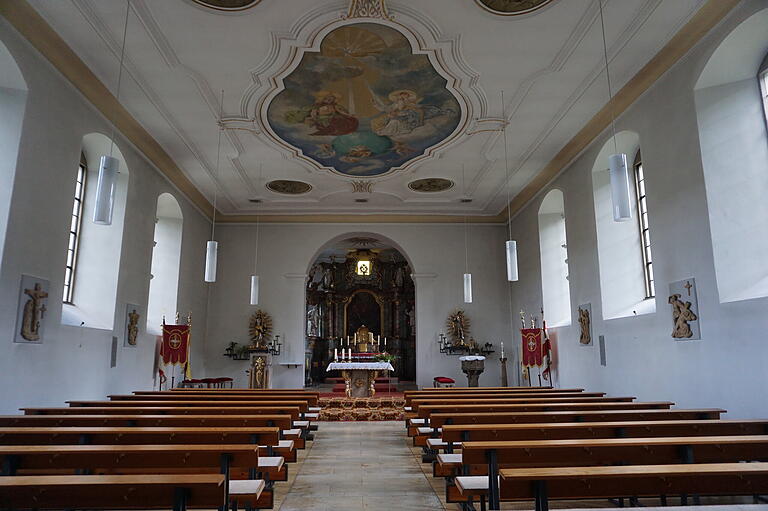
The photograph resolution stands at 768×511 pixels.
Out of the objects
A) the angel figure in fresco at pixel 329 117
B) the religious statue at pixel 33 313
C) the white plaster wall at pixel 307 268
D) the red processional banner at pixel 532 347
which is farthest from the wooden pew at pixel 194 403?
the white plaster wall at pixel 307 268

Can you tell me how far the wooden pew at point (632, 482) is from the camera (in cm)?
241

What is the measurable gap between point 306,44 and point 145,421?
16.5 feet

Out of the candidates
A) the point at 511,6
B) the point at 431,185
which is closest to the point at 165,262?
the point at 431,185

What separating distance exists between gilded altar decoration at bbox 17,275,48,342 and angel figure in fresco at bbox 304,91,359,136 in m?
4.84

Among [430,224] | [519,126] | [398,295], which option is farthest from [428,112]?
[398,295]

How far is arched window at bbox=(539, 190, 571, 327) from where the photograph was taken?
12023 mm

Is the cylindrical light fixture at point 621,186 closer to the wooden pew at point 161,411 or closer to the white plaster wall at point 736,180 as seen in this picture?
the white plaster wall at point 736,180

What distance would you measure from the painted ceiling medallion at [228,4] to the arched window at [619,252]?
6.14 metres

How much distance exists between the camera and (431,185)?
12.8 metres

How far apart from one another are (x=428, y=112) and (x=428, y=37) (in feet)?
7.36

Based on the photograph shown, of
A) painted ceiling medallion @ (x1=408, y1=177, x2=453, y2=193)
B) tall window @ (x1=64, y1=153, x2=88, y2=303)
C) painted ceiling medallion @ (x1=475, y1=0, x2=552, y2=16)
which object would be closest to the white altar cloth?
painted ceiling medallion @ (x1=408, y1=177, x2=453, y2=193)

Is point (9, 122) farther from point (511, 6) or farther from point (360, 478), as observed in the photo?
point (511, 6)

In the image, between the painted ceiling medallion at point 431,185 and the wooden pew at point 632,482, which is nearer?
the wooden pew at point 632,482

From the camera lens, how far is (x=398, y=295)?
69.8ft
